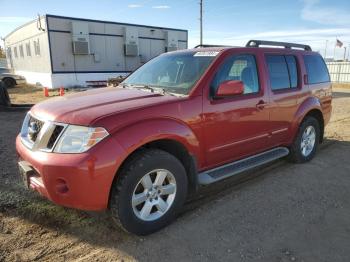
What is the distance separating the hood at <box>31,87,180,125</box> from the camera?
2982 millimetres

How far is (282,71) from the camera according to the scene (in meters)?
4.98

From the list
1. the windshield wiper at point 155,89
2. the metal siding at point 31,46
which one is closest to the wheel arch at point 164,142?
the windshield wiper at point 155,89

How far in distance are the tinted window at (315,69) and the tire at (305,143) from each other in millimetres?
697

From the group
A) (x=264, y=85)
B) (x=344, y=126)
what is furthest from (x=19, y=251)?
(x=344, y=126)

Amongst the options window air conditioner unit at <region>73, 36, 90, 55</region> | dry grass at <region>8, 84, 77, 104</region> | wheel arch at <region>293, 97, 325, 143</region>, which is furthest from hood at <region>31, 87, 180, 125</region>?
window air conditioner unit at <region>73, 36, 90, 55</region>

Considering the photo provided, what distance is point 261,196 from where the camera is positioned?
4.26 m

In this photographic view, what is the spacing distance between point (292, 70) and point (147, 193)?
3.32 meters

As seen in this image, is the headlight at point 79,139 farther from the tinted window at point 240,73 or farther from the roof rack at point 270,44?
the roof rack at point 270,44

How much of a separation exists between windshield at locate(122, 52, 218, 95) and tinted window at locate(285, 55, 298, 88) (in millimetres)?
1717

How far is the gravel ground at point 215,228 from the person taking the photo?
3010 millimetres

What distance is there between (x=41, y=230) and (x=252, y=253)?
2142mm

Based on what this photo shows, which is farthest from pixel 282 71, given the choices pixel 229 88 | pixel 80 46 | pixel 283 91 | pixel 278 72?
pixel 80 46

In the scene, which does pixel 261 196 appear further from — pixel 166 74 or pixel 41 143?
pixel 41 143

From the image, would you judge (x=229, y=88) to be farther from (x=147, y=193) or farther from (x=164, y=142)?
(x=147, y=193)
